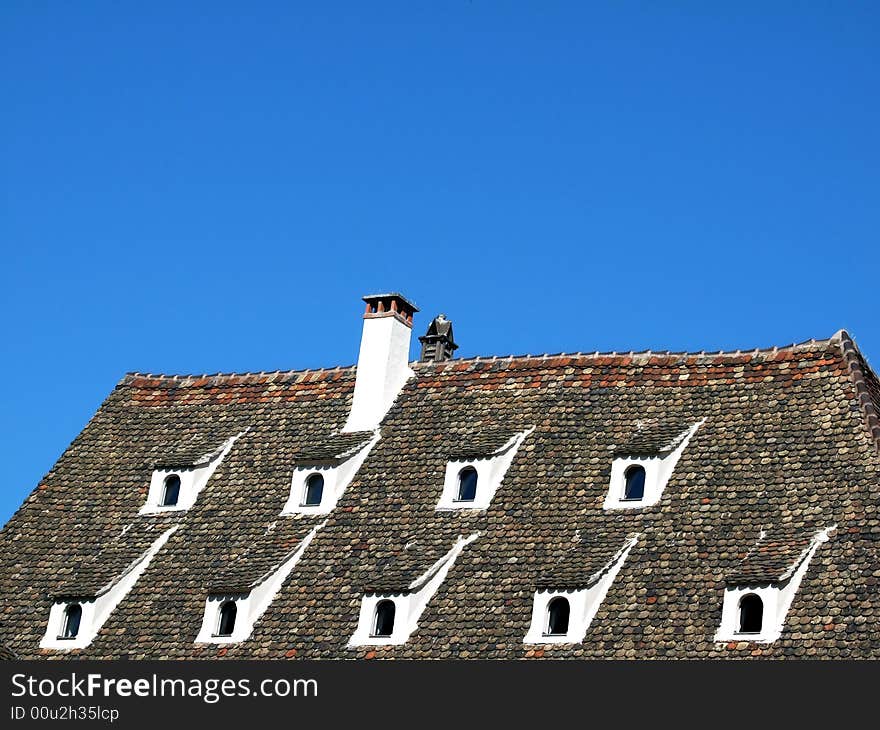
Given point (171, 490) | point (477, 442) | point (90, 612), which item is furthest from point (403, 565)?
point (171, 490)

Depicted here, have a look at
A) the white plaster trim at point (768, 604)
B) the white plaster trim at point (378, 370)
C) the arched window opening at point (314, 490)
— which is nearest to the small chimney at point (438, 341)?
the white plaster trim at point (378, 370)

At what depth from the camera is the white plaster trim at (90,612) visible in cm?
4228

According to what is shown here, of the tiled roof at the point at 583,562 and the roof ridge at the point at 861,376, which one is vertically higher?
the roof ridge at the point at 861,376

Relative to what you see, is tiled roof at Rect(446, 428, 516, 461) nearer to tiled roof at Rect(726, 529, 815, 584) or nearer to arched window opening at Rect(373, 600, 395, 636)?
arched window opening at Rect(373, 600, 395, 636)

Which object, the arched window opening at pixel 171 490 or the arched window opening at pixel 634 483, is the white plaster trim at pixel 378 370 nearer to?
the arched window opening at pixel 171 490

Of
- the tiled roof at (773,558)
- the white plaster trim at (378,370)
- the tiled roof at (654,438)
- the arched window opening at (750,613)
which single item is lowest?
the arched window opening at (750,613)

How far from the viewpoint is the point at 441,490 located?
42.7m

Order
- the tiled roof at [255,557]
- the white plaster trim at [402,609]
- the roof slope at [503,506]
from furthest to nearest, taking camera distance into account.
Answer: the tiled roof at [255,557] < the white plaster trim at [402,609] < the roof slope at [503,506]

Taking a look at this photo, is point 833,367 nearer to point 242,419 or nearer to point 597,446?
point 597,446

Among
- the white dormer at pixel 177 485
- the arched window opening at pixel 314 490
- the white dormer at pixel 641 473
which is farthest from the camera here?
the white dormer at pixel 177 485

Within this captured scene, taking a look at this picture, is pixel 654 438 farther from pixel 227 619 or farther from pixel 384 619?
pixel 227 619

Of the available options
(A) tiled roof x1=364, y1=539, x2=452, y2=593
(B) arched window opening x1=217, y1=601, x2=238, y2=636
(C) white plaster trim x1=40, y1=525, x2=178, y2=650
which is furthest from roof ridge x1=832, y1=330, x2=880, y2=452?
(C) white plaster trim x1=40, y1=525, x2=178, y2=650

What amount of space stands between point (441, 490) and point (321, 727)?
26.9 feet

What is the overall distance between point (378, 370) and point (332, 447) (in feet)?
8.45
